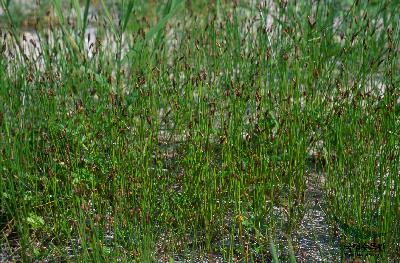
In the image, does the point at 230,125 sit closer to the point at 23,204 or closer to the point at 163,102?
the point at 163,102

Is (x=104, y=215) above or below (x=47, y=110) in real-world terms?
below

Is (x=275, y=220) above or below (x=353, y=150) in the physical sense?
below

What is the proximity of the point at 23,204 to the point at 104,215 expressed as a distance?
0.92 ft

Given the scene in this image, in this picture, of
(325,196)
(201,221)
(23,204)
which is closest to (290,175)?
(325,196)

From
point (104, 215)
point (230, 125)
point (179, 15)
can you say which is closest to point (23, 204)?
point (104, 215)

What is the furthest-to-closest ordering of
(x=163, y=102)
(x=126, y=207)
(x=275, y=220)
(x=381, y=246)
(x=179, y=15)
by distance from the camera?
(x=179, y=15) < (x=163, y=102) < (x=275, y=220) < (x=126, y=207) < (x=381, y=246)

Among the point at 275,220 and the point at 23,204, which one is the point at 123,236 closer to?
the point at 23,204

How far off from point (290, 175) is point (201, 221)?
0.36m

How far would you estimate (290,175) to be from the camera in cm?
290

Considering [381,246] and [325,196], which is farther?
[325,196]

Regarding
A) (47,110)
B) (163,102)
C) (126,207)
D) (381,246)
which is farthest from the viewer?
(163,102)

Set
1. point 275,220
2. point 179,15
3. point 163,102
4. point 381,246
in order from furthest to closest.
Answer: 1. point 179,15
2. point 163,102
3. point 275,220
4. point 381,246

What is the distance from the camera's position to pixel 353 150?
2.85 meters

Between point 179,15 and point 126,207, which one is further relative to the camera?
point 179,15
